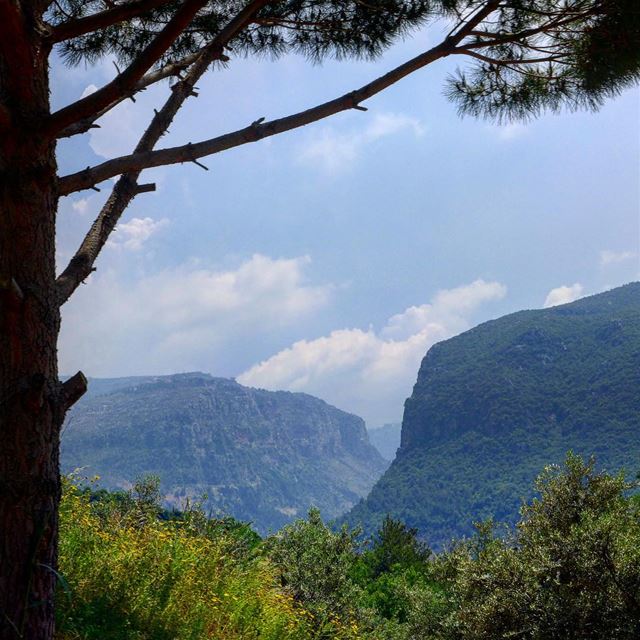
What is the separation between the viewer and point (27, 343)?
2.83 meters

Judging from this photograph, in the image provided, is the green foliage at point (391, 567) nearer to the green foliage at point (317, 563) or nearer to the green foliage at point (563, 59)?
the green foliage at point (317, 563)

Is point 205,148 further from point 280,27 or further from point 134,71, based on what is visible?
point 280,27

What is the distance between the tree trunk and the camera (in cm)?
263

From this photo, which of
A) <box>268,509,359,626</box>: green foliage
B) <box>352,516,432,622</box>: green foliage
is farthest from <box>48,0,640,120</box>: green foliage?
<box>352,516,432,622</box>: green foliage

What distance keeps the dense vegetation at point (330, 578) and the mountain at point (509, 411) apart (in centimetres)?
9882

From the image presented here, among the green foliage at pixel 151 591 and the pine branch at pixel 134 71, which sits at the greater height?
the pine branch at pixel 134 71

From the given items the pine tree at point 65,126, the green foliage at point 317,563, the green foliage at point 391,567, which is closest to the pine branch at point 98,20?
the pine tree at point 65,126

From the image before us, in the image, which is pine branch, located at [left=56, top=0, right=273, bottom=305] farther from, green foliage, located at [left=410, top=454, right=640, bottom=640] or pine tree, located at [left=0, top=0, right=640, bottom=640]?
green foliage, located at [left=410, top=454, right=640, bottom=640]

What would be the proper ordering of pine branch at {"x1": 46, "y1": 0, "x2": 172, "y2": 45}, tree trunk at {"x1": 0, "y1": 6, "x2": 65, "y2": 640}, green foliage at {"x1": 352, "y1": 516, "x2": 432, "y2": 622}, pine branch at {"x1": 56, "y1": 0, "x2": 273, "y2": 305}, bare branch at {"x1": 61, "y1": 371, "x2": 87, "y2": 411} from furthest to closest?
green foliage at {"x1": 352, "y1": 516, "x2": 432, "y2": 622} → pine branch at {"x1": 56, "y1": 0, "x2": 273, "y2": 305} → pine branch at {"x1": 46, "y1": 0, "x2": 172, "y2": 45} → bare branch at {"x1": 61, "y1": 371, "x2": 87, "y2": 411} → tree trunk at {"x1": 0, "y1": 6, "x2": 65, "y2": 640}

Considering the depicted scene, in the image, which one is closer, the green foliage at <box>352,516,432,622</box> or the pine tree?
the pine tree

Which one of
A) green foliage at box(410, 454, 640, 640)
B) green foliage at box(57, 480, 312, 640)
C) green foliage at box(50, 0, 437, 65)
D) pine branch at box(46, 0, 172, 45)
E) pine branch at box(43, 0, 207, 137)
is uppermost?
green foliage at box(50, 0, 437, 65)

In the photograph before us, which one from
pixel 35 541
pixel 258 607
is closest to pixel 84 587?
pixel 258 607

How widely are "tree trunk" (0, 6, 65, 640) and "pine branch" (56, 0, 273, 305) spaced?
434mm

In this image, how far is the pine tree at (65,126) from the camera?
269 centimetres
